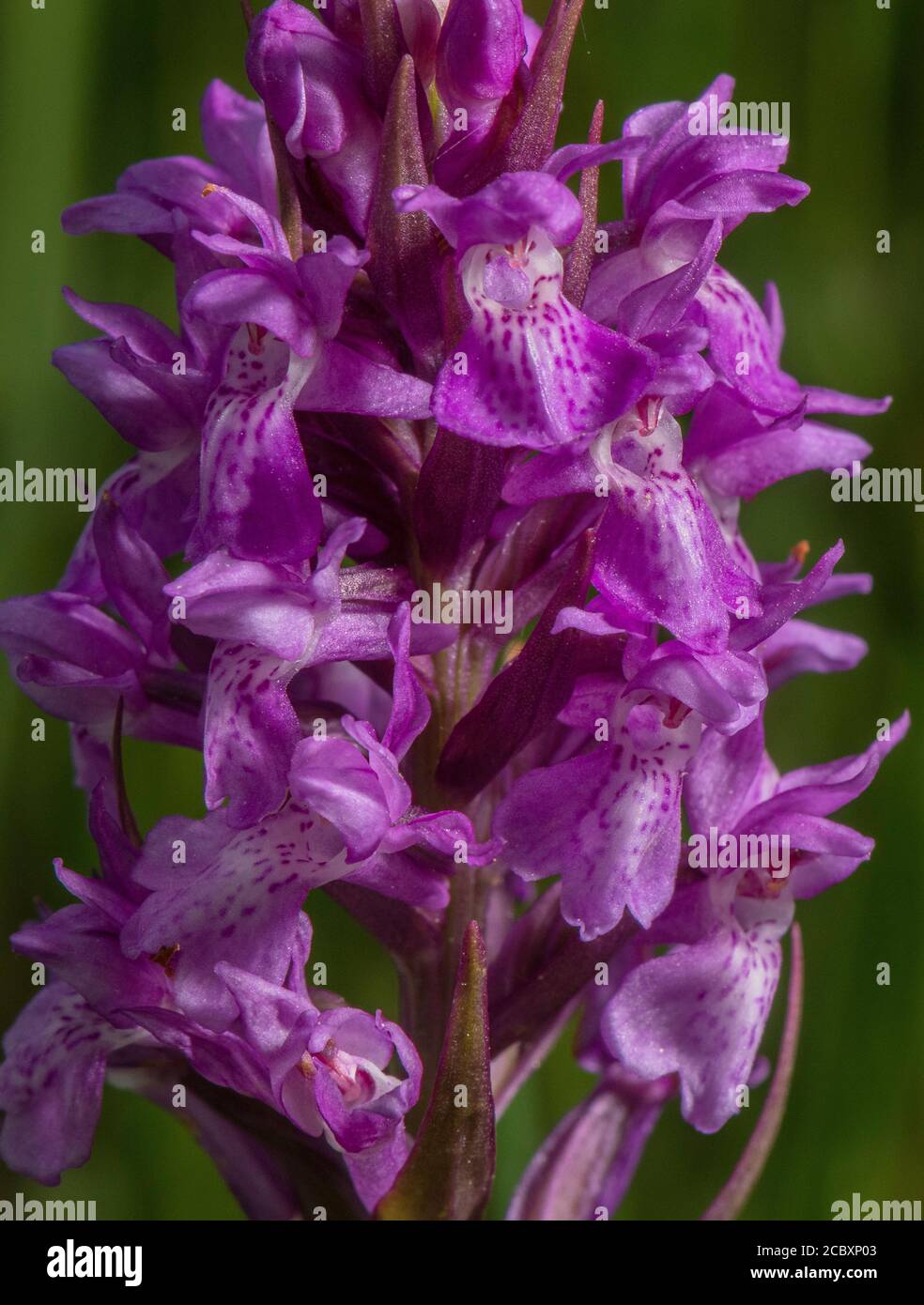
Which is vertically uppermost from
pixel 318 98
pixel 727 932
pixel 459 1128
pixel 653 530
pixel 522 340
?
pixel 318 98

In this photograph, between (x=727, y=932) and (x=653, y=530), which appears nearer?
(x=653, y=530)

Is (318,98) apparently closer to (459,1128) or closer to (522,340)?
(522,340)

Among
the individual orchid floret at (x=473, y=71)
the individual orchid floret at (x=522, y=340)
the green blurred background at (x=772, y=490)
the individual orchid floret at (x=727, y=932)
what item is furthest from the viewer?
the green blurred background at (x=772, y=490)

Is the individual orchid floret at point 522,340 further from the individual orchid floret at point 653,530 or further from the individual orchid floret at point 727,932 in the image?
the individual orchid floret at point 727,932

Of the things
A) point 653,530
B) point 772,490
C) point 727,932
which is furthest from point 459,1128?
point 772,490

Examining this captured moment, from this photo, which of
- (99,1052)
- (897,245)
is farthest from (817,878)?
(897,245)

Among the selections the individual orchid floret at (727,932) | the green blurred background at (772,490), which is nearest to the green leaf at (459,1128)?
the individual orchid floret at (727,932)
